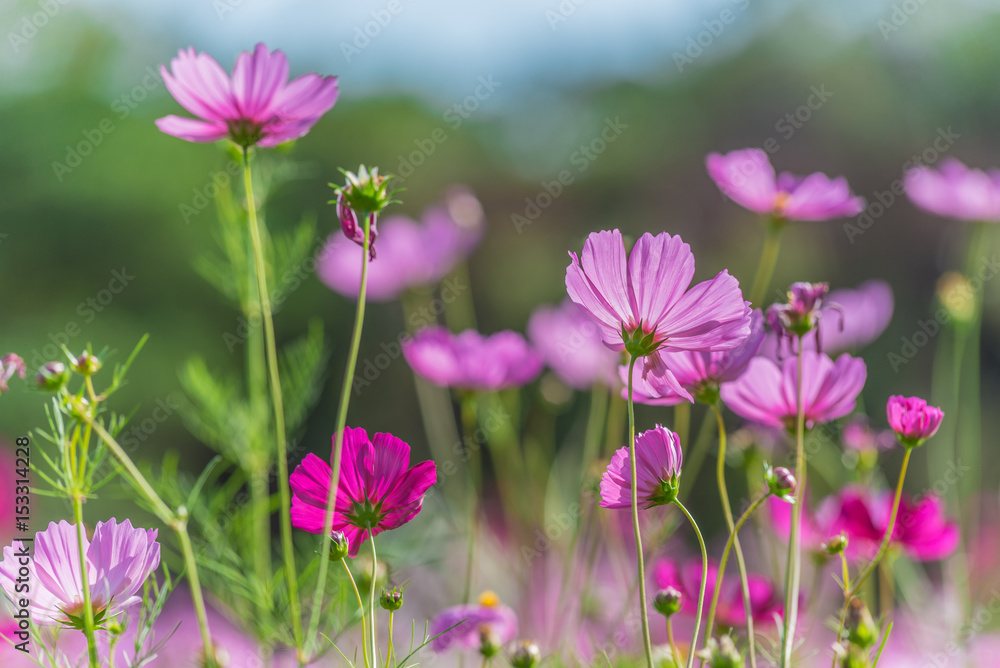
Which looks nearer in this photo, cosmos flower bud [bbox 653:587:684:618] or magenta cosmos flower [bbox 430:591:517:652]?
cosmos flower bud [bbox 653:587:684:618]

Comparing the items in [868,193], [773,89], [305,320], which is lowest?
[305,320]

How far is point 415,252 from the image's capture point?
3.30ft

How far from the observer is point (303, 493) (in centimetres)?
36

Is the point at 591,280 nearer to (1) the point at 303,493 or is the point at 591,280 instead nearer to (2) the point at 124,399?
(1) the point at 303,493

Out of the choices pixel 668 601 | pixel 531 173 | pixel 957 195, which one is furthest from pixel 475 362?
pixel 531 173

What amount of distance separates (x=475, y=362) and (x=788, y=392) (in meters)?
0.28

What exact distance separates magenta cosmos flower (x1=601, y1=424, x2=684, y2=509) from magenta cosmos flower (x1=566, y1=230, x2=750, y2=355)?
0.13 feet

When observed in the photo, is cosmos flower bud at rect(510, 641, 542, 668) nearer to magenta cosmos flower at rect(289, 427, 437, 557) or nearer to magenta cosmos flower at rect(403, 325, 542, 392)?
magenta cosmos flower at rect(289, 427, 437, 557)

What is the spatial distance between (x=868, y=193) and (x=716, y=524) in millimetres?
1181

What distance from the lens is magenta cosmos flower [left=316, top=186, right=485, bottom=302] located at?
930mm

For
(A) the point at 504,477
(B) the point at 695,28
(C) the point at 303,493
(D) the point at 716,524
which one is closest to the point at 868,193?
(B) the point at 695,28

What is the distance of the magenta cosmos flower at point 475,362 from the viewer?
2.10ft

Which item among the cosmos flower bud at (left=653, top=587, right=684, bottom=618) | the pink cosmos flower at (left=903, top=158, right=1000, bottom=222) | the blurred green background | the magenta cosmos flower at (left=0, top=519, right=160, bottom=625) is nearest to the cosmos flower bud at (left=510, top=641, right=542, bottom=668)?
the cosmos flower bud at (left=653, top=587, right=684, bottom=618)

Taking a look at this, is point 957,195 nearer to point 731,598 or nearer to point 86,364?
point 731,598
